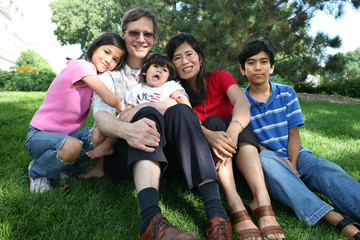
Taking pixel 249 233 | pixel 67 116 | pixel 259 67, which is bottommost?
pixel 249 233

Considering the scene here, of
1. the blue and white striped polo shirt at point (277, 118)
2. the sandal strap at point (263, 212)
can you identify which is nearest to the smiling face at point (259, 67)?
the blue and white striped polo shirt at point (277, 118)

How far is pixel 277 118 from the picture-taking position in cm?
214

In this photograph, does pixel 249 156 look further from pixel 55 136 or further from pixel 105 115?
pixel 55 136

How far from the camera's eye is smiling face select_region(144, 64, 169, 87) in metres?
2.29

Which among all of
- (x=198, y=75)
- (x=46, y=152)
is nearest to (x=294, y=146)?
(x=198, y=75)

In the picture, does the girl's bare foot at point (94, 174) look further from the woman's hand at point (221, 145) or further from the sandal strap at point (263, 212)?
the sandal strap at point (263, 212)

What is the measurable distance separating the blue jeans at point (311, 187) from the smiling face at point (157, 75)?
103 centimetres

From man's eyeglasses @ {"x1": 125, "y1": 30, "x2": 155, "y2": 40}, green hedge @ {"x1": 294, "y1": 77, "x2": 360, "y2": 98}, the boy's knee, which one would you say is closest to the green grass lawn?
the boy's knee

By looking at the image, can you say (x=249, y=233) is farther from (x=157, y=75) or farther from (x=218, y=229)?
(x=157, y=75)

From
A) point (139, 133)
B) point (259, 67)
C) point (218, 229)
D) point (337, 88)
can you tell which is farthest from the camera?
point (337, 88)

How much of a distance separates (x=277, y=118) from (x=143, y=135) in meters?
1.18

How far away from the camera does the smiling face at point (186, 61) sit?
2.26m

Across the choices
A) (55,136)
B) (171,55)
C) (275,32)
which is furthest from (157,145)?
(275,32)

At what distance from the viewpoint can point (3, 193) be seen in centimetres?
184
